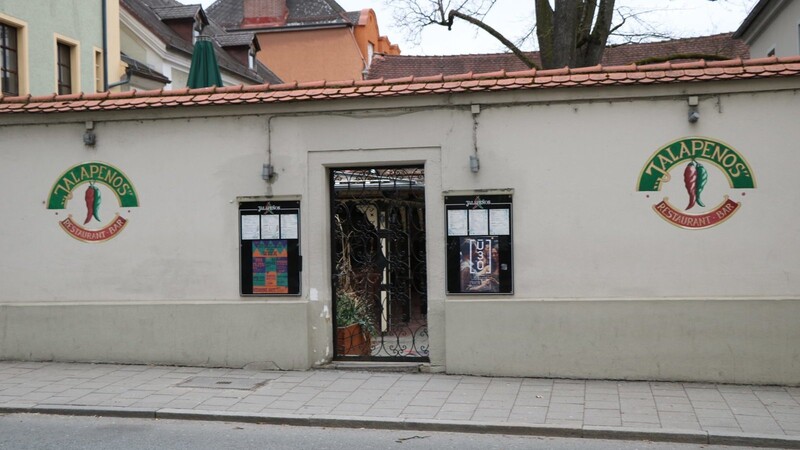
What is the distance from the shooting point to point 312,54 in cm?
4178

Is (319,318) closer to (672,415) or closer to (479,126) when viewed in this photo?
(479,126)

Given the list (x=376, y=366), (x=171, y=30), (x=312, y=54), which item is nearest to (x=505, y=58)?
(x=312, y=54)

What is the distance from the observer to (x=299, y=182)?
10523mm

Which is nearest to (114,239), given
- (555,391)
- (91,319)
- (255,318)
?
(91,319)

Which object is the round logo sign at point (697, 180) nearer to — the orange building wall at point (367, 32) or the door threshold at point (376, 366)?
the door threshold at point (376, 366)

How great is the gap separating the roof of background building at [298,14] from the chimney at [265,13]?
0.28m

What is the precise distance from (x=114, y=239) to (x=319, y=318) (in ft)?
9.00

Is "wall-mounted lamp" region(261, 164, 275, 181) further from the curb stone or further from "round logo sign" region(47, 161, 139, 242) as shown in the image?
the curb stone

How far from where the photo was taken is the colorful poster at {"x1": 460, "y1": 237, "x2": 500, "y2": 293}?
10031 mm

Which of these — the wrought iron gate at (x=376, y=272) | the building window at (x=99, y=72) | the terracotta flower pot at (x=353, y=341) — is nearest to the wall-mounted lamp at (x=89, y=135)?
the wrought iron gate at (x=376, y=272)

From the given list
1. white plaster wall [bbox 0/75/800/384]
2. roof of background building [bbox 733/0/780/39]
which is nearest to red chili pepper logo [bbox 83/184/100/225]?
white plaster wall [bbox 0/75/800/384]

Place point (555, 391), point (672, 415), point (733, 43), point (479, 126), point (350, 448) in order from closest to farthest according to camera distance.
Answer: point (350, 448)
point (672, 415)
point (555, 391)
point (479, 126)
point (733, 43)

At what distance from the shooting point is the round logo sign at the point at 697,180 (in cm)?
955

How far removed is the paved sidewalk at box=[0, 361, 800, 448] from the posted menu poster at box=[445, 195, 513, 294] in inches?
41.5
